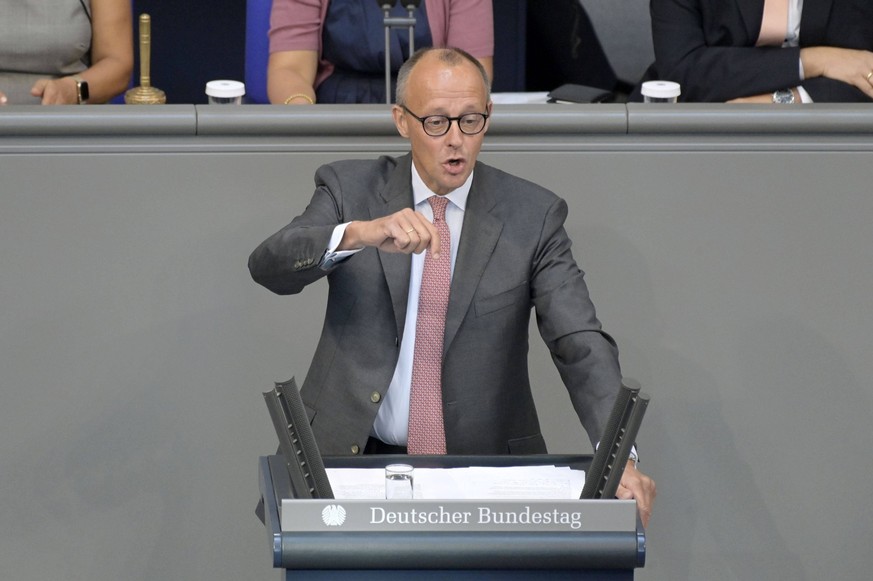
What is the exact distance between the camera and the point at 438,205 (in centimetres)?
249

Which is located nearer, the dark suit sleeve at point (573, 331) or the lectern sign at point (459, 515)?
the lectern sign at point (459, 515)

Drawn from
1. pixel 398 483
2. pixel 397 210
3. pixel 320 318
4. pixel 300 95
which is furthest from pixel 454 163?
pixel 300 95

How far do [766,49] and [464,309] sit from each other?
5.01 ft

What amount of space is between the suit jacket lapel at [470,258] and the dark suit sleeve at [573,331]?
3.6 inches

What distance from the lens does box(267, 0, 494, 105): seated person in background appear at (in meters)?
3.62

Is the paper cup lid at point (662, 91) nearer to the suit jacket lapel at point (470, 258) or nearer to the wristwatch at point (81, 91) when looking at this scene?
the suit jacket lapel at point (470, 258)

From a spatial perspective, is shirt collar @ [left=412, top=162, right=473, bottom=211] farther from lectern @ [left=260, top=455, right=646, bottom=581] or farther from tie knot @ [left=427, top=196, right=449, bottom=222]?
lectern @ [left=260, top=455, right=646, bottom=581]

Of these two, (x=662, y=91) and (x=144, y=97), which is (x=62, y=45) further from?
(x=662, y=91)

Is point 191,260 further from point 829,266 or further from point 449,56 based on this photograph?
point 829,266

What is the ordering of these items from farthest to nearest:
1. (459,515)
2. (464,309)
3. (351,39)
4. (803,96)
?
(351,39) < (803,96) < (464,309) < (459,515)

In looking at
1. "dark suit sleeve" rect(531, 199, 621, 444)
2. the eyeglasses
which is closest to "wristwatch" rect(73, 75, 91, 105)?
the eyeglasses

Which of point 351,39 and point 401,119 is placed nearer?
point 401,119

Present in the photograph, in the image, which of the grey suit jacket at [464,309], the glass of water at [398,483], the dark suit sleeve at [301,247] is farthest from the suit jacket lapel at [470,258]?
the glass of water at [398,483]

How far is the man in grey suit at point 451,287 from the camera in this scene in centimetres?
236
